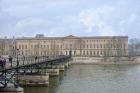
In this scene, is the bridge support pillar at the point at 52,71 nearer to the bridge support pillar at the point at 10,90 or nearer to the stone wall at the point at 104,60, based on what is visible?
the bridge support pillar at the point at 10,90

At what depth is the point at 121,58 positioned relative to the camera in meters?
167

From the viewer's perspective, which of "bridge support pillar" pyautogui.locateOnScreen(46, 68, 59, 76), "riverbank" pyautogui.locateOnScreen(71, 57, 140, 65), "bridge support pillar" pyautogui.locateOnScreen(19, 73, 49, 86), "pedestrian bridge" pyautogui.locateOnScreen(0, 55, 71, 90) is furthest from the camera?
"riverbank" pyautogui.locateOnScreen(71, 57, 140, 65)

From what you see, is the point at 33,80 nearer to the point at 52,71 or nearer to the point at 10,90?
the point at 10,90

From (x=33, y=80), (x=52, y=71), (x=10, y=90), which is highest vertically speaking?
(x=10, y=90)

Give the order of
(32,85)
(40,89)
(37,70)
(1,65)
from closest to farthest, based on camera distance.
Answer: (1,65)
(40,89)
(32,85)
(37,70)

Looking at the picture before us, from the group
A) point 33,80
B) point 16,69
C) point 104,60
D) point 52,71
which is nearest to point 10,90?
point 16,69

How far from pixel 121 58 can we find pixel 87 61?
577 inches

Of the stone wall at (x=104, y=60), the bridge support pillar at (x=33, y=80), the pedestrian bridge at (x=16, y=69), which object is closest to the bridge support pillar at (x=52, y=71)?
the pedestrian bridge at (x=16, y=69)

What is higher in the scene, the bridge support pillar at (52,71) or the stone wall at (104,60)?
the bridge support pillar at (52,71)

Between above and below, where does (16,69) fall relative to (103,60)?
above

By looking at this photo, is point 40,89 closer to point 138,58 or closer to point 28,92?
point 28,92

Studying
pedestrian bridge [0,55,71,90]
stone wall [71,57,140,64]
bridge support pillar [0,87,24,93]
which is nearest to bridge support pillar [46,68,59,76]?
pedestrian bridge [0,55,71,90]

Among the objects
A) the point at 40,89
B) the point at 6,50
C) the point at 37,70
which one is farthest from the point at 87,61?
the point at 40,89

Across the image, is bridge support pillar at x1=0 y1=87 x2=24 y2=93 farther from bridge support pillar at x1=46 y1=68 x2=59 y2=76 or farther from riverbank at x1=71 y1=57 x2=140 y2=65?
riverbank at x1=71 y1=57 x2=140 y2=65
